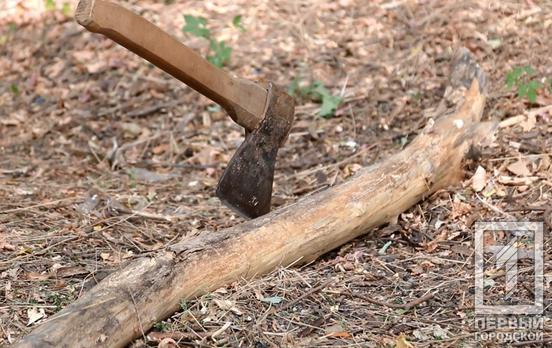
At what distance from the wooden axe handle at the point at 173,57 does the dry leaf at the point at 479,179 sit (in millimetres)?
1263

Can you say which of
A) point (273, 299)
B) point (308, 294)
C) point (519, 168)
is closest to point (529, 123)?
point (519, 168)

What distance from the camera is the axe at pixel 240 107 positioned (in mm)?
3471

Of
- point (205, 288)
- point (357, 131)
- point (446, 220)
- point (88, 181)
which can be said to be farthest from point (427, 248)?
point (88, 181)

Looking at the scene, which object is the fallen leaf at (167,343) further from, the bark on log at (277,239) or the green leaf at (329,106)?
the green leaf at (329,106)

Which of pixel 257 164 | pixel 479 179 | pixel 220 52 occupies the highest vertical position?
pixel 479 179

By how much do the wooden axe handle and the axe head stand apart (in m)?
0.06

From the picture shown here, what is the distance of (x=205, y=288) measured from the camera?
334 centimetres

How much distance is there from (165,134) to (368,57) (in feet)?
5.57

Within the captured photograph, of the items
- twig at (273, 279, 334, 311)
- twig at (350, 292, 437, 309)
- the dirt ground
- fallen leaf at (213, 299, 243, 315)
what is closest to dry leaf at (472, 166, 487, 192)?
the dirt ground

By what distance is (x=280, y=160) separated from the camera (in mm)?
5234

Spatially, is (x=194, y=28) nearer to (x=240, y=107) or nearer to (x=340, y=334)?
(x=240, y=107)

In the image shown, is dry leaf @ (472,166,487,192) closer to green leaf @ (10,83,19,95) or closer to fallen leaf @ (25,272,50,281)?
fallen leaf @ (25,272,50,281)

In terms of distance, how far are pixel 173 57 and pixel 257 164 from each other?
71 cm

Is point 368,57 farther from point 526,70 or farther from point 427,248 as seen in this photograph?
point 427,248
